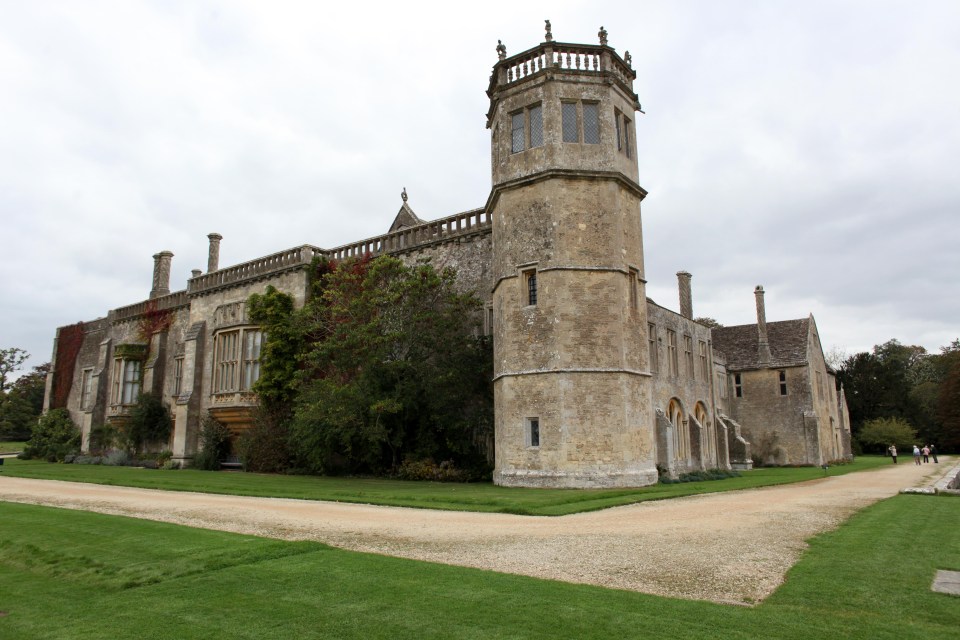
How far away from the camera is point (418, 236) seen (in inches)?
935

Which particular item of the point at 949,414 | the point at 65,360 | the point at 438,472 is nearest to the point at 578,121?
the point at 438,472

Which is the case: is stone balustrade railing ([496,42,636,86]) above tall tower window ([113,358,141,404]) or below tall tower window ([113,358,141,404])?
above

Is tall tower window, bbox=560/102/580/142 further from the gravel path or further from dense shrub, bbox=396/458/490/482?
the gravel path

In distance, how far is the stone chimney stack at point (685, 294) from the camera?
106 feet

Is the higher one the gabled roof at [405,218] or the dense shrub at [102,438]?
the gabled roof at [405,218]

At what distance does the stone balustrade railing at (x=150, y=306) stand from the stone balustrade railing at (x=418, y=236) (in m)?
10.5

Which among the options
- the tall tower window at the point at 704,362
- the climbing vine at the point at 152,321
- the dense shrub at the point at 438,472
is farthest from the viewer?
the climbing vine at the point at 152,321

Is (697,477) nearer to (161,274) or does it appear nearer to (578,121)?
(578,121)

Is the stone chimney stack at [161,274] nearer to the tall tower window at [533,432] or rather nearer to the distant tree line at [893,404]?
the tall tower window at [533,432]

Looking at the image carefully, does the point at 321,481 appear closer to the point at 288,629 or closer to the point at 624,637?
the point at 288,629

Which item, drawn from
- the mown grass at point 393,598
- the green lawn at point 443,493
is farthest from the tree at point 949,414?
the mown grass at point 393,598

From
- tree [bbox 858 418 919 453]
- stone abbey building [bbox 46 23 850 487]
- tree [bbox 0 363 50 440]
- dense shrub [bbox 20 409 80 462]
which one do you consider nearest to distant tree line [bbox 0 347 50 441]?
tree [bbox 0 363 50 440]

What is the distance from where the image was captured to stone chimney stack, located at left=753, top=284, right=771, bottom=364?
37.0 m

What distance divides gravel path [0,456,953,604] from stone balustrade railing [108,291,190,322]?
18.1 metres
